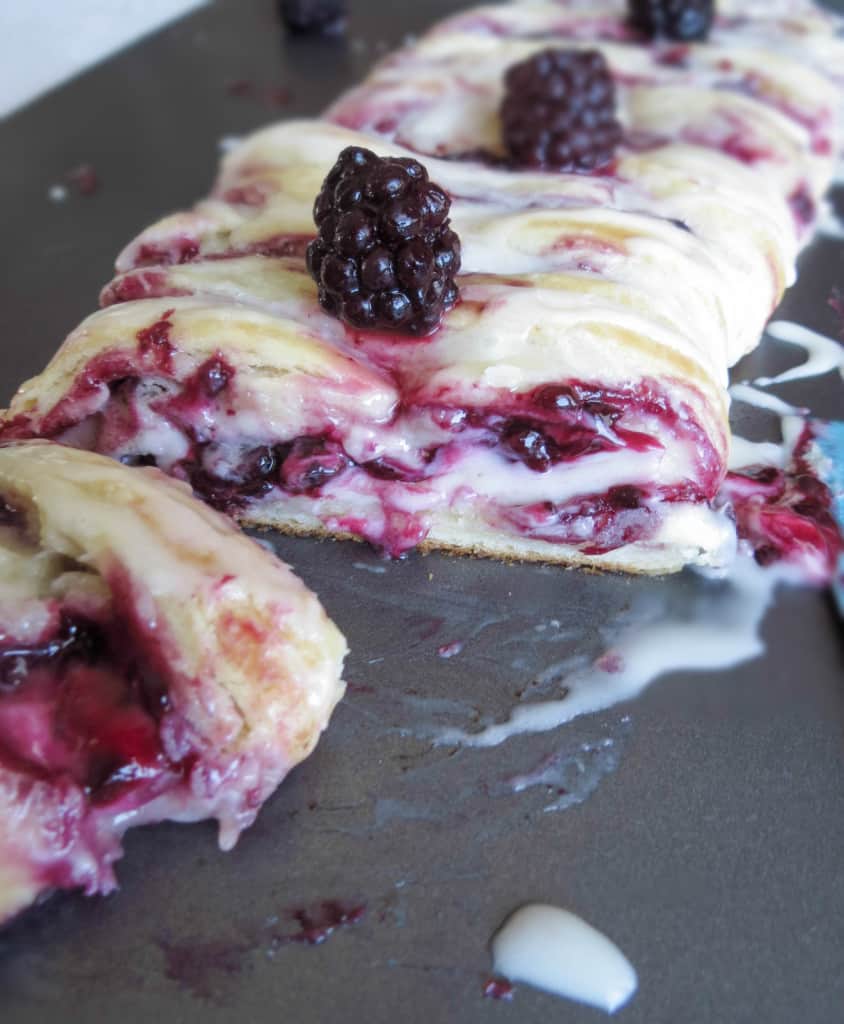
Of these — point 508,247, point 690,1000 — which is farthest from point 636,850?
point 508,247

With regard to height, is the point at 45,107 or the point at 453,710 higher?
the point at 45,107

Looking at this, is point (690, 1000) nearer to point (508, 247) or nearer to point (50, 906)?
point (50, 906)

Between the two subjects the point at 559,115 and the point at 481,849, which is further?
the point at 559,115

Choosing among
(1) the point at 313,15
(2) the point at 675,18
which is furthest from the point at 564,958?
(1) the point at 313,15

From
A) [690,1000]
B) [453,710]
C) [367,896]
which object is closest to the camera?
[690,1000]

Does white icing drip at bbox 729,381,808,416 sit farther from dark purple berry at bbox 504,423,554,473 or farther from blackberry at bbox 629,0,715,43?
blackberry at bbox 629,0,715,43

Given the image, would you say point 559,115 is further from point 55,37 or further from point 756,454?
point 55,37

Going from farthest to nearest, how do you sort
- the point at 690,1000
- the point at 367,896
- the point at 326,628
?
the point at 326,628 < the point at 367,896 < the point at 690,1000
